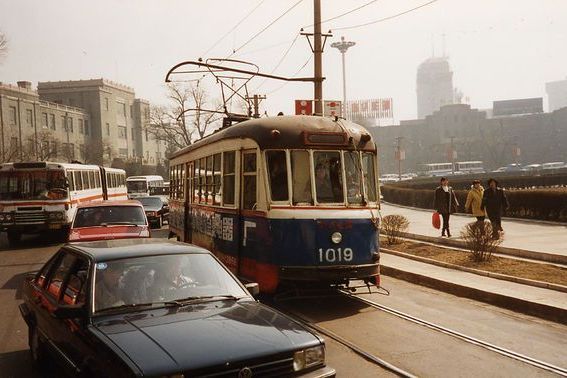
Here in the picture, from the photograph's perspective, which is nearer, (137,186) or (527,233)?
(527,233)

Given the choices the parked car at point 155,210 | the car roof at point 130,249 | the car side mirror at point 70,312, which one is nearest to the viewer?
the car side mirror at point 70,312

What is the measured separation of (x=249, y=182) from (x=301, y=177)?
1.02 metres

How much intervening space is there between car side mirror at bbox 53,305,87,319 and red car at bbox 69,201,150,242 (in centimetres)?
813

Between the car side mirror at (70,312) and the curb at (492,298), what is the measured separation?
22.1 ft

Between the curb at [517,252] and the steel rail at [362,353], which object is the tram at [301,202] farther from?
the curb at [517,252]

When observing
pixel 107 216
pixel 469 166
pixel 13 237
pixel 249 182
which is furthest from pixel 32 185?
pixel 469 166

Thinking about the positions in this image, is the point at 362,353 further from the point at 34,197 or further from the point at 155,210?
the point at 155,210

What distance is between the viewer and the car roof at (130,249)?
533cm

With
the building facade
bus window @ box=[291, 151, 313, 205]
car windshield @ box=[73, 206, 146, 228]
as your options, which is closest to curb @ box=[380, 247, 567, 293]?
bus window @ box=[291, 151, 313, 205]

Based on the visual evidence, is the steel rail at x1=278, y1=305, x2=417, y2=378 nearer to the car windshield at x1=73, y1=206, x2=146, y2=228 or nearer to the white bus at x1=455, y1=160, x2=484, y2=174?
the car windshield at x1=73, y1=206, x2=146, y2=228

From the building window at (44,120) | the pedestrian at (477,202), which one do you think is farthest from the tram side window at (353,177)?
the building window at (44,120)

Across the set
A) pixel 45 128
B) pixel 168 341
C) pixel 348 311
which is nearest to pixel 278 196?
pixel 348 311

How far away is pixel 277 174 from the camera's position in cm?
934

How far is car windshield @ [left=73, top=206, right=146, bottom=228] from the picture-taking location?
527 inches
